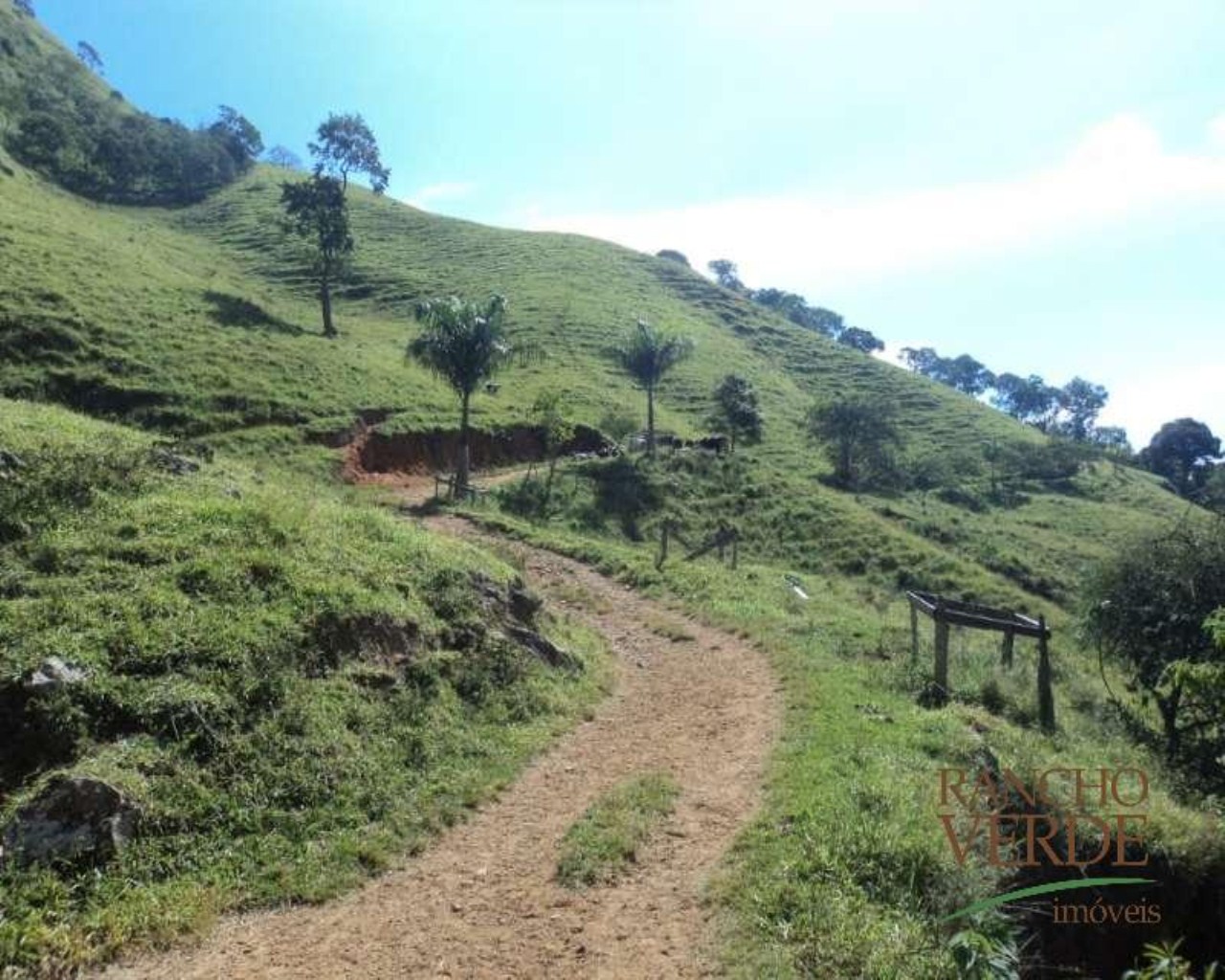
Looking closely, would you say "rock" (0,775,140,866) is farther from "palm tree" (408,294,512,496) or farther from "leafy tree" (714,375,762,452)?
"leafy tree" (714,375,762,452)

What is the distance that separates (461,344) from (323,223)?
24410mm

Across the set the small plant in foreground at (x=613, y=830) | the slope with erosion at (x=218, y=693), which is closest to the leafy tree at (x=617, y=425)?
the slope with erosion at (x=218, y=693)

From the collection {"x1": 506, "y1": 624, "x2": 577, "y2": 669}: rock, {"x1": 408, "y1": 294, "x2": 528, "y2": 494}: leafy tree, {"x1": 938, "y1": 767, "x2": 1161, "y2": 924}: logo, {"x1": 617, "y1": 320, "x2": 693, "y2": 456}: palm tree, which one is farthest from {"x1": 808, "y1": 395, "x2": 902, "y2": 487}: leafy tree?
{"x1": 938, "y1": 767, "x2": 1161, "y2": 924}: logo

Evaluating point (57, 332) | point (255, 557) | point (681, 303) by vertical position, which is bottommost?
point (255, 557)

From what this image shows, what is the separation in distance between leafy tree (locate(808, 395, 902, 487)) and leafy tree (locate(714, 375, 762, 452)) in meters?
4.73

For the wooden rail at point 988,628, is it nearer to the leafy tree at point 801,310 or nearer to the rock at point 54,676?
the rock at point 54,676

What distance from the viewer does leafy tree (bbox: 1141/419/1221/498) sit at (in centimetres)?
9419

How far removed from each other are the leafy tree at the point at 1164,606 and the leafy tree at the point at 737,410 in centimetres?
3237

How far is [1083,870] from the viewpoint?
9.41 m

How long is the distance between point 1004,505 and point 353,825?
2223 inches

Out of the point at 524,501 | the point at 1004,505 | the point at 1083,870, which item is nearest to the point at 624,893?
the point at 1083,870

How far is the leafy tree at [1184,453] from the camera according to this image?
94188 mm

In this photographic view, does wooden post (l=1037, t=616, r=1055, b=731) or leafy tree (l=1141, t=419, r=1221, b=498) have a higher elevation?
leafy tree (l=1141, t=419, r=1221, b=498)

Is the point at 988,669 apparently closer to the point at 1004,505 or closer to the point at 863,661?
the point at 863,661
